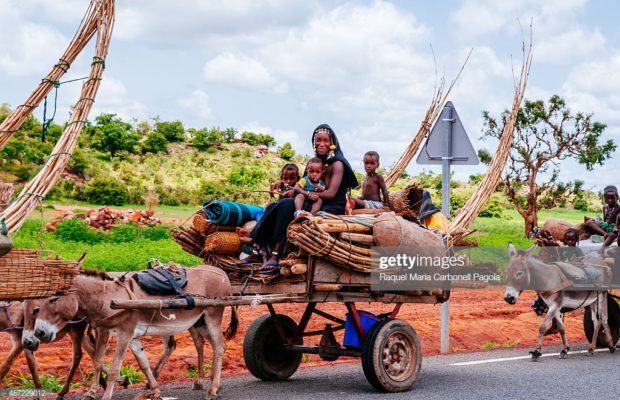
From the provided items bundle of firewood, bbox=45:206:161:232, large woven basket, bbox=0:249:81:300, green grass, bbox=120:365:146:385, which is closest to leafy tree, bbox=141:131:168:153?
bundle of firewood, bbox=45:206:161:232

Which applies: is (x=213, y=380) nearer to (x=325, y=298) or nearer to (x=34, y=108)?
(x=325, y=298)

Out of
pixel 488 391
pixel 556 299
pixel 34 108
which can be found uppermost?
pixel 34 108

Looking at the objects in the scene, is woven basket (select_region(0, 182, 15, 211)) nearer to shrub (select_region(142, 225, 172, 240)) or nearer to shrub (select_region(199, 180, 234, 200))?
shrub (select_region(142, 225, 172, 240))

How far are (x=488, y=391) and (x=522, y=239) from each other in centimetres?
2805

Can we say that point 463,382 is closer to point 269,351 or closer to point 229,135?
point 269,351

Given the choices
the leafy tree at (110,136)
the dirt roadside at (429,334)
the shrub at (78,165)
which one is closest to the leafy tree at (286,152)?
the leafy tree at (110,136)

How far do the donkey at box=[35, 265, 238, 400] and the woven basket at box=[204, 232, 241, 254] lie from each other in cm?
77

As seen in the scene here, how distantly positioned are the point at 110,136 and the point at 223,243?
4514cm

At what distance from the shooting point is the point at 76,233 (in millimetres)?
27297

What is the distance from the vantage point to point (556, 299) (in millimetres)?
12836

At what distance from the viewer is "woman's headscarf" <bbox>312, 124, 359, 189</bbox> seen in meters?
10.2

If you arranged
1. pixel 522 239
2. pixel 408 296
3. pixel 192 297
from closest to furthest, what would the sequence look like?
pixel 192 297, pixel 408 296, pixel 522 239

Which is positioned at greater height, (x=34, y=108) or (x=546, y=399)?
(x=34, y=108)

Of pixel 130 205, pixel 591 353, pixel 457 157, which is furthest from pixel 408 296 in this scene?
pixel 130 205
